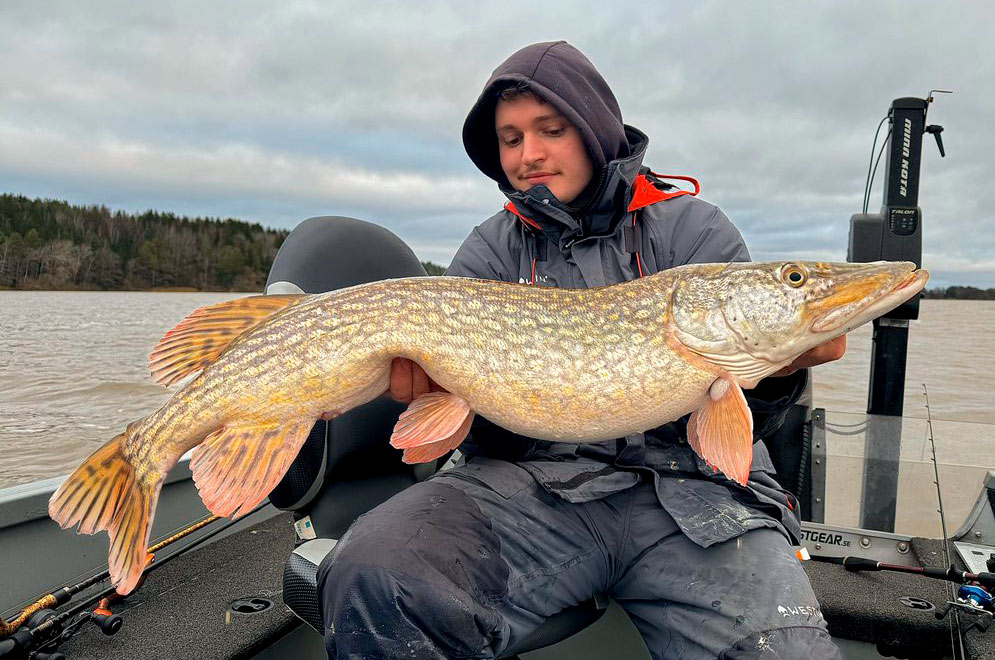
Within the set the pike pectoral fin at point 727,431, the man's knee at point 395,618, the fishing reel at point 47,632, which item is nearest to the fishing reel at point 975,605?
the pike pectoral fin at point 727,431

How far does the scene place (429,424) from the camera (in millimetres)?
2021

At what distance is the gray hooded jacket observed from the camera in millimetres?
2102

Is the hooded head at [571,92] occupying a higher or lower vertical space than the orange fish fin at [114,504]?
higher

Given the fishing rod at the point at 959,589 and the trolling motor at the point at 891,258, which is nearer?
the fishing rod at the point at 959,589

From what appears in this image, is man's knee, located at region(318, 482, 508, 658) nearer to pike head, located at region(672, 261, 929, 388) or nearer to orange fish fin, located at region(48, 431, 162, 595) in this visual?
orange fish fin, located at region(48, 431, 162, 595)

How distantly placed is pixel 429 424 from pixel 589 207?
1.07 metres

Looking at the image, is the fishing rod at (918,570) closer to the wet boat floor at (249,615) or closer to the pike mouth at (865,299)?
the wet boat floor at (249,615)

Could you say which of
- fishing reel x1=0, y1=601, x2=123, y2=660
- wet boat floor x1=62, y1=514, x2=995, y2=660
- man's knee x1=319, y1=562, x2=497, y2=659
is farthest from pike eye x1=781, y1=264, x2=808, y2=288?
fishing reel x1=0, y1=601, x2=123, y2=660

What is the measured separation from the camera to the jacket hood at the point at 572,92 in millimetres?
2576

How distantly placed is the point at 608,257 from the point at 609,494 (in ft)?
2.92

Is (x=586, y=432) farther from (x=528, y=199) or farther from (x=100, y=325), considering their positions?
(x=100, y=325)

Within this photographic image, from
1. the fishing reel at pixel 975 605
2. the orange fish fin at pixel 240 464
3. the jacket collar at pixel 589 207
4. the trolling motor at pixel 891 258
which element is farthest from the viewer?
the trolling motor at pixel 891 258

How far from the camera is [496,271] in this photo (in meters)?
2.65

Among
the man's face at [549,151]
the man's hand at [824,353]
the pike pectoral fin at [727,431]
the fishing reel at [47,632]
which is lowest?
the fishing reel at [47,632]
